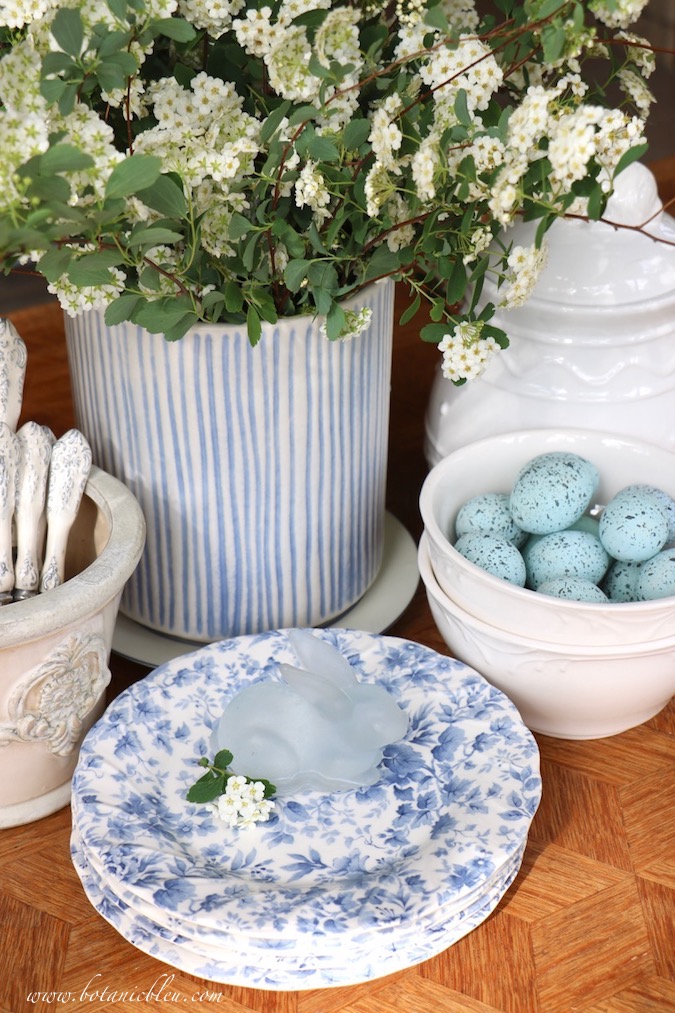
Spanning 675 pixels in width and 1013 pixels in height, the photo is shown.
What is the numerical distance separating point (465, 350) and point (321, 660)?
0.16 metres

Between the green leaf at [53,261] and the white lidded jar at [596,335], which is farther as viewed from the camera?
the white lidded jar at [596,335]

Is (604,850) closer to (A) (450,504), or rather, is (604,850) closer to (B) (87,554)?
(A) (450,504)

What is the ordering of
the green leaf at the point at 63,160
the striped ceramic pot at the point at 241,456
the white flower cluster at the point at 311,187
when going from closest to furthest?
1. the green leaf at the point at 63,160
2. the white flower cluster at the point at 311,187
3. the striped ceramic pot at the point at 241,456

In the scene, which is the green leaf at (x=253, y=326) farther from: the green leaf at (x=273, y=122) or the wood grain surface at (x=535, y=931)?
the wood grain surface at (x=535, y=931)

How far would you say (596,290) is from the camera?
0.63 meters

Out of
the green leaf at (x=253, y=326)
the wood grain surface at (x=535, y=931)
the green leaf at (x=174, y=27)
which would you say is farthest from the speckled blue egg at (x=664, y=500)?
the green leaf at (x=174, y=27)

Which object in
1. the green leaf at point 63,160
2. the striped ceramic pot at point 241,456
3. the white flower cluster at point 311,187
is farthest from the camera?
the striped ceramic pot at point 241,456

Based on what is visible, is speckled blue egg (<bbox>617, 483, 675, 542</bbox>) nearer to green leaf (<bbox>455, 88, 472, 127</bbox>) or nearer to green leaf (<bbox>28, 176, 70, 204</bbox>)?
green leaf (<bbox>455, 88, 472, 127</bbox>)

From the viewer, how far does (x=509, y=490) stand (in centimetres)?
66

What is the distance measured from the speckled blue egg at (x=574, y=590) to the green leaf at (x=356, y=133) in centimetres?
23

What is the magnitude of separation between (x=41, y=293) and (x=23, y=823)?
0.88 meters

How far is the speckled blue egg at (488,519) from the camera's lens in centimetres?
62

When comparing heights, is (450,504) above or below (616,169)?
below

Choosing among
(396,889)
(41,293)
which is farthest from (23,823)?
(41,293)
